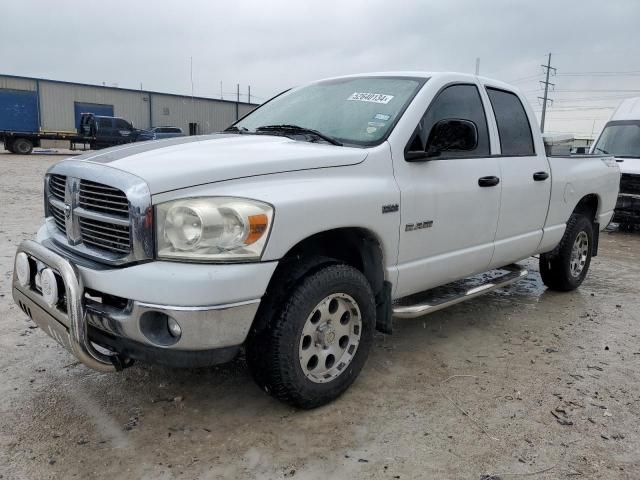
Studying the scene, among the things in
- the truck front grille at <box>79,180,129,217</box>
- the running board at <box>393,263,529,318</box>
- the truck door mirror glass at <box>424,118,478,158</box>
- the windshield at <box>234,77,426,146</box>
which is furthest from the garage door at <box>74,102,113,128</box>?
the truck door mirror glass at <box>424,118,478,158</box>

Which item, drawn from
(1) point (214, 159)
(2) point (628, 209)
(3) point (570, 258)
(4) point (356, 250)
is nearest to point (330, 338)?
(4) point (356, 250)

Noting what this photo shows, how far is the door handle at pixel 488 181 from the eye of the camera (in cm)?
371

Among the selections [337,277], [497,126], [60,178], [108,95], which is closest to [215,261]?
[337,277]

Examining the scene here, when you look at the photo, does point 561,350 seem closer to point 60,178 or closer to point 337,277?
point 337,277

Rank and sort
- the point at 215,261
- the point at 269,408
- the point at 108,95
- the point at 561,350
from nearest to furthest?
the point at 215,261, the point at 269,408, the point at 561,350, the point at 108,95

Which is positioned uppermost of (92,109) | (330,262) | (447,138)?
(92,109)

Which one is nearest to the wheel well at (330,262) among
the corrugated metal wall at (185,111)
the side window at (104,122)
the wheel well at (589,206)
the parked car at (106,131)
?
the wheel well at (589,206)

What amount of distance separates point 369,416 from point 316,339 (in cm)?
52

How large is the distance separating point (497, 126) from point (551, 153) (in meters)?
0.90

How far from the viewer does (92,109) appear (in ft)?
117

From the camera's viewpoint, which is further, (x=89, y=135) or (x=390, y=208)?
(x=89, y=135)

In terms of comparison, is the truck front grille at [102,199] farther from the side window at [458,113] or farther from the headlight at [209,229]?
the side window at [458,113]

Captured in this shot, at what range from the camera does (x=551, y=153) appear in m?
4.68

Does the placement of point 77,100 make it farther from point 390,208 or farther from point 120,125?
point 390,208
